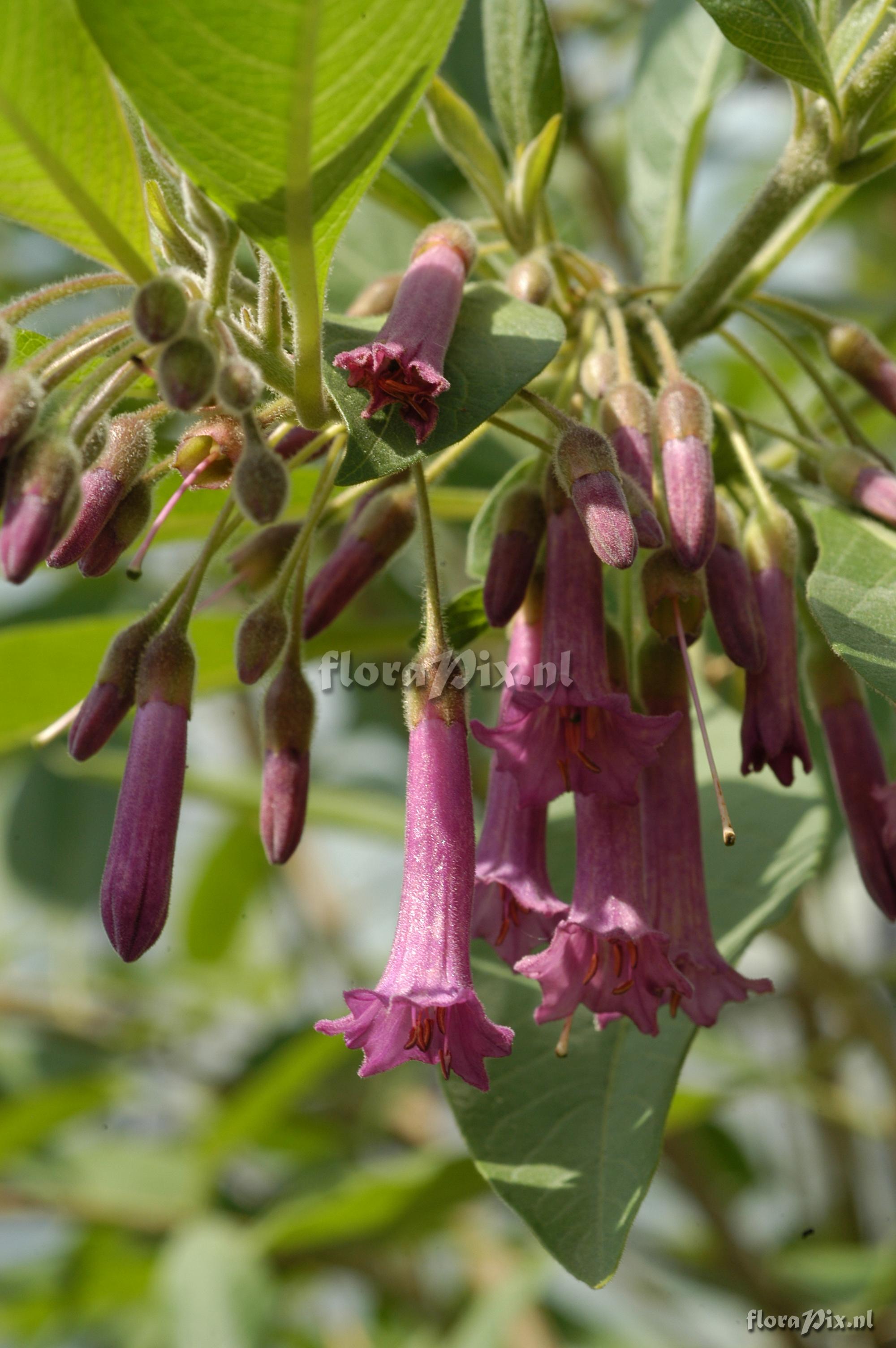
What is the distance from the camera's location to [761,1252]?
12.5ft

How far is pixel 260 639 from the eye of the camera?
1492 millimetres

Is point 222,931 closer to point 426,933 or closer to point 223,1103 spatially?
point 223,1103

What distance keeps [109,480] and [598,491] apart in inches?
18.7

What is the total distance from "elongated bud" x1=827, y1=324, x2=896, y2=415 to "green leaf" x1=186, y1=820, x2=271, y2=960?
3022mm

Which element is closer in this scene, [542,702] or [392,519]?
[542,702]

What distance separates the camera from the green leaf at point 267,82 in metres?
0.99

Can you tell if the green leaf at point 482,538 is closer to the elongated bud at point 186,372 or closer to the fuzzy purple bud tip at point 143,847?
the fuzzy purple bud tip at point 143,847

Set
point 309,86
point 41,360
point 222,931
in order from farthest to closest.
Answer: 1. point 222,931
2. point 41,360
3. point 309,86

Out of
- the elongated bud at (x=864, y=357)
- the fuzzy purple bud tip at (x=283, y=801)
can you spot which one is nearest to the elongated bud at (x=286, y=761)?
the fuzzy purple bud tip at (x=283, y=801)

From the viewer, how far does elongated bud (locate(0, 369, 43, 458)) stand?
3.65 ft

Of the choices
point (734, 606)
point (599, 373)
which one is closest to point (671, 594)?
point (734, 606)

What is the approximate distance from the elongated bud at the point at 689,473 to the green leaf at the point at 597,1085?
0.56 meters

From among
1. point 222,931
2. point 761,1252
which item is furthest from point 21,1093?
point 761,1252

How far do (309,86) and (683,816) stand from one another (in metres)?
0.91
